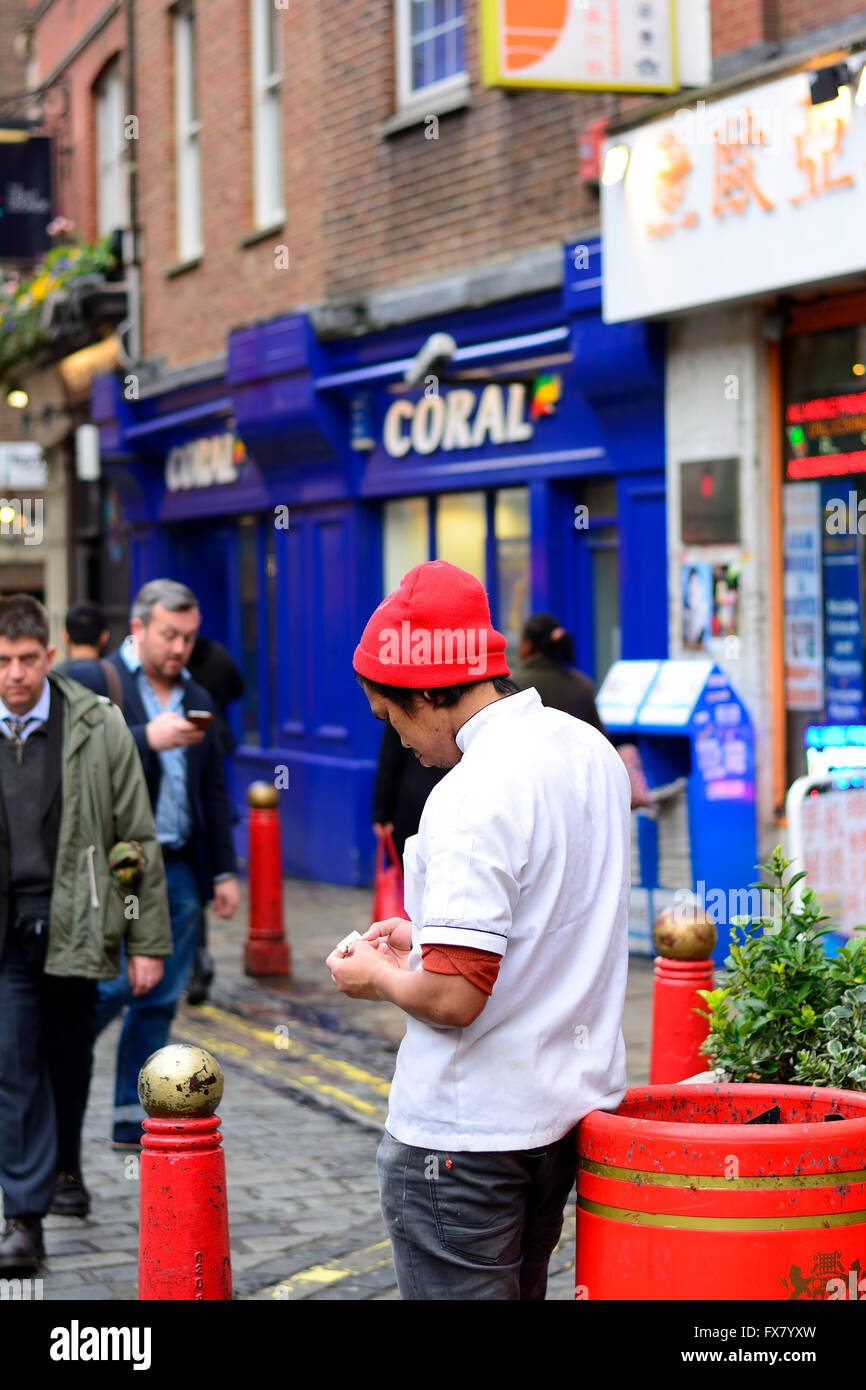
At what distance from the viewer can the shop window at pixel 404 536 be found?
1366 cm

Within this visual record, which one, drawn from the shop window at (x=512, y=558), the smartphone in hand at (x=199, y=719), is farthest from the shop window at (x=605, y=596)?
the smartphone in hand at (x=199, y=719)

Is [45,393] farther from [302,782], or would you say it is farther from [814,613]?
[814,613]

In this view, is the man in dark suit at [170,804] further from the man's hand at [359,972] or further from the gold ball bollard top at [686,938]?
the man's hand at [359,972]

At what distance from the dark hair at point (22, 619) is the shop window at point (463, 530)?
7.10 m

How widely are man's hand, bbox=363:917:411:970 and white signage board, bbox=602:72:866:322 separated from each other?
5.96 meters

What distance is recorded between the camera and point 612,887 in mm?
3199

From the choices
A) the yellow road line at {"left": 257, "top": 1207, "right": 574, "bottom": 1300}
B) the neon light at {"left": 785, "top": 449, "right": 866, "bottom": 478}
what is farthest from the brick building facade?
the yellow road line at {"left": 257, "top": 1207, "right": 574, "bottom": 1300}

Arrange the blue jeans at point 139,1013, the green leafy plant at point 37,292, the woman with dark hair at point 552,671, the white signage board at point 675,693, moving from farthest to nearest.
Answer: the green leafy plant at point 37,292 < the white signage board at point 675,693 < the woman with dark hair at point 552,671 < the blue jeans at point 139,1013

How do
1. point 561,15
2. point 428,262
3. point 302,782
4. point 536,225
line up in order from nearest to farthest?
point 561,15
point 536,225
point 428,262
point 302,782

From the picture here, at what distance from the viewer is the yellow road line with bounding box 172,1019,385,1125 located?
7.51m

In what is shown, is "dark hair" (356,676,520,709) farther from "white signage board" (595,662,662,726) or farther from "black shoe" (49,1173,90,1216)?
"white signage board" (595,662,662,726)

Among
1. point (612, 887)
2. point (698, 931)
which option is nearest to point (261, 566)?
point (698, 931)

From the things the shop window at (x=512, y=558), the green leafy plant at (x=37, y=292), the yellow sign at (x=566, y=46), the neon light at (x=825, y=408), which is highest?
the green leafy plant at (x=37, y=292)

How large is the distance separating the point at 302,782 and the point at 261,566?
7.20 feet
